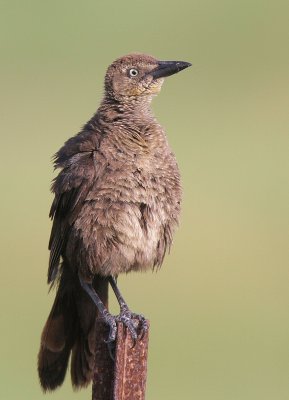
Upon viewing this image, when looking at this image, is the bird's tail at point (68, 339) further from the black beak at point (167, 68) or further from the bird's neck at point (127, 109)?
the black beak at point (167, 68)

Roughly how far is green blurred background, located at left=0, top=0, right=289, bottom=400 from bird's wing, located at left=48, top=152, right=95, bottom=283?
306cm

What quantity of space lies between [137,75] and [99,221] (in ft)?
4.04

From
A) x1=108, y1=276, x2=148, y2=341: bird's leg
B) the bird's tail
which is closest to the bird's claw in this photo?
x1=108, y1=276, x2=148, y2=341: bird's leg

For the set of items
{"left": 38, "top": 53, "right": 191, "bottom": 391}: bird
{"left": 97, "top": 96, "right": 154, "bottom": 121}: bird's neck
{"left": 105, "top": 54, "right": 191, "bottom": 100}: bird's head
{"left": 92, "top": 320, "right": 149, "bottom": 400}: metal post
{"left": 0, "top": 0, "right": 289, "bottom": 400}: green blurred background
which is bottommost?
{"left": 92, "top": 320, "right": 149, "bottom": 400}: metal post

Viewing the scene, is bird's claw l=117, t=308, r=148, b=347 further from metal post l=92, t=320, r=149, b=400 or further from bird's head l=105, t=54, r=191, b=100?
bird's head l=105, t=54, r=191, b=100

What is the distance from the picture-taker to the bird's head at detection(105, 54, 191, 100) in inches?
313

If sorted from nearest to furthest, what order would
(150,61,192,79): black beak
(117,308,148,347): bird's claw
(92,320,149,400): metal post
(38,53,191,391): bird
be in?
(92,320,149,400): metal post, (117,308,148,347): bird's claw, (38,53,191,391): bird, (150,61,192,79): black beak

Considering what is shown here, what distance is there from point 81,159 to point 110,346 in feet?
6.14

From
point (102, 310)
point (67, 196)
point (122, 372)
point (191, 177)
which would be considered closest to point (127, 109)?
point (67, 196)

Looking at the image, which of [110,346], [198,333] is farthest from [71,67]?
[110,346]

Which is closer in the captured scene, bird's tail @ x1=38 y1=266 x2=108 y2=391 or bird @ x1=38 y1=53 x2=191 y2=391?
bird's tail @ x1=38 y1=266 x2=108 y2=391

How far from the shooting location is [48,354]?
7.14m

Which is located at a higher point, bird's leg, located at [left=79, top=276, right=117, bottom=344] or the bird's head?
the bird's head

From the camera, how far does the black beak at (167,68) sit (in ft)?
26.0
